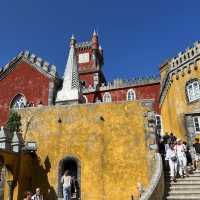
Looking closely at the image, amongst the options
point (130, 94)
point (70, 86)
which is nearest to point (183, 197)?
point (70, 86)

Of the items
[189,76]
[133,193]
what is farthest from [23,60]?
[133,193]

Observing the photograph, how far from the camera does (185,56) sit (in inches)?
908

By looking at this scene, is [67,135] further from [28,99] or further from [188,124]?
[28,99]

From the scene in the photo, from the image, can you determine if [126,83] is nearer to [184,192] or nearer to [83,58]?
[83,58]

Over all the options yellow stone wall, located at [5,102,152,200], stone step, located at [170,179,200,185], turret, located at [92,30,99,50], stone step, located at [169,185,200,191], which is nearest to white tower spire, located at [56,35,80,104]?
yellow stone wall, located at [5,102,152,200]

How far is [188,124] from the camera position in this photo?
70.4 feet

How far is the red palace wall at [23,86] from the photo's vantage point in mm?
30062

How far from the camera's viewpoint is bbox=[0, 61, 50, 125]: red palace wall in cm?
3006

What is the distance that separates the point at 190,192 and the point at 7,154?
8949 mm

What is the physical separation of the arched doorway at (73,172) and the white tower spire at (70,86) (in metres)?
4.65

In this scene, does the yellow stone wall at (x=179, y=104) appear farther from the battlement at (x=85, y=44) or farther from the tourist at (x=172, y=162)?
the battlement at (x=85, y=44)

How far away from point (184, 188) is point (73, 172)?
23.5ft

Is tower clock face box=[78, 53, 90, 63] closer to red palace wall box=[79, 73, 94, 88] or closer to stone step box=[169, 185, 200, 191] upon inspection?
red palace wall box=[79, 73, 94, 88]

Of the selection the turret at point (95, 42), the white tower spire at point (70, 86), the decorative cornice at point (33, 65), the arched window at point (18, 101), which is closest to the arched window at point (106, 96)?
the decorative cornice at point (33, 65)
